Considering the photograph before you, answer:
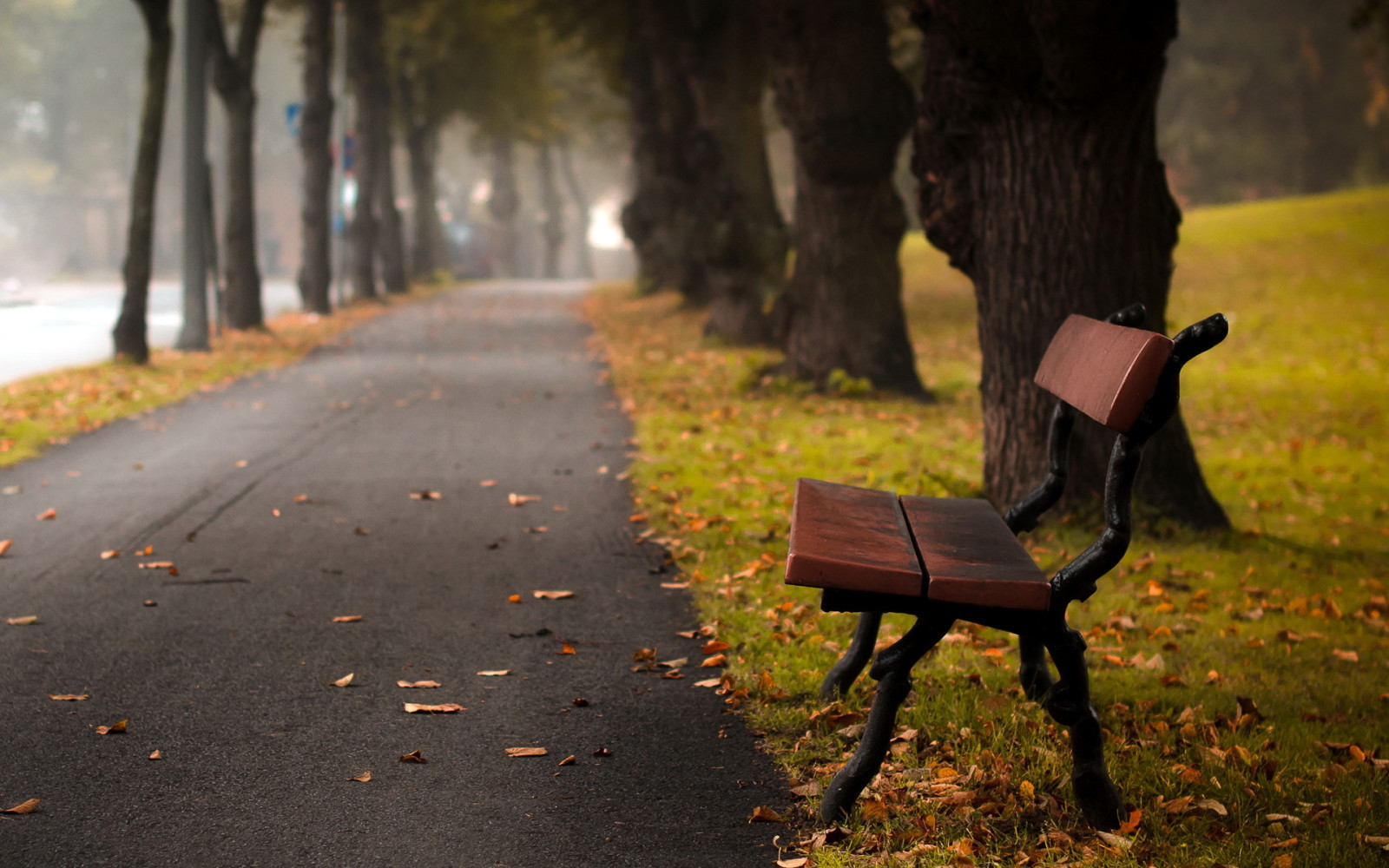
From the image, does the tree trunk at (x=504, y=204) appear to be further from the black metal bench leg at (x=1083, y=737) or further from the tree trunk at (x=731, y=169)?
the black metal bench leg at (x=1083, y=737)

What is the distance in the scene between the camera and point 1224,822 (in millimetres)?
3375

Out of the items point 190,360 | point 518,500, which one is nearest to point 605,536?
point 518,500

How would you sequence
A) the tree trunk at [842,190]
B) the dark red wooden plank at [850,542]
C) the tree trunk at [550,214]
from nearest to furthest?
1. the dark red wooden plank at [850,542]
2. the tree trunk at [842,190]
3. the tree trunk at [550,214]

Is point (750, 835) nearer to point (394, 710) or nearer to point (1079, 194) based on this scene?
point (394, 710)

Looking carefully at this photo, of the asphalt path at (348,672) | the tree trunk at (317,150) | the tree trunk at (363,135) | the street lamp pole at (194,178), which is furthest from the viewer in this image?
the tree trunk at (363,135)

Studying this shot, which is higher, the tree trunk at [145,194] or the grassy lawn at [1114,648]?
the tree trunk at [145,194]

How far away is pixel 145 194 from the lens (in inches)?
587

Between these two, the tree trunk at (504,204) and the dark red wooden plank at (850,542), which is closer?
the dark red wooden plank at (850,542)

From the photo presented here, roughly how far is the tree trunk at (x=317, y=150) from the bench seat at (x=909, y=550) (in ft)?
66.0

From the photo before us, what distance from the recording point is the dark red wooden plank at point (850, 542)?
10.5 feet

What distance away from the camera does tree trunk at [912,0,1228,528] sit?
653 cm

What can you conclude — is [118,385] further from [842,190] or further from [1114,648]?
[1114,648]

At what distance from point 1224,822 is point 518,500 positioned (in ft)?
16.4

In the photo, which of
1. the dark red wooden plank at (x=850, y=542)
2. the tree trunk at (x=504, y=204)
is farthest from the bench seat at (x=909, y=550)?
the tree trunk at (x=504, y=204)
